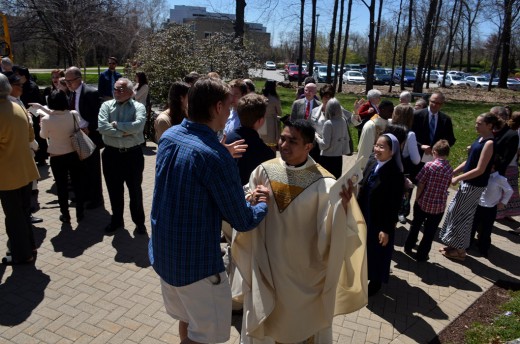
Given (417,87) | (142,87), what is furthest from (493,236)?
(417,87)

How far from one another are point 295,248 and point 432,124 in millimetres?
4559

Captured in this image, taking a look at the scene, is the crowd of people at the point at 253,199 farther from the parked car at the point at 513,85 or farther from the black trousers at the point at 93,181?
the parked car at the point at 513,85

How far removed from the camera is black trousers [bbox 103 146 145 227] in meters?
5.14

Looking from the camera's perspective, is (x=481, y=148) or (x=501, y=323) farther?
(x=481, y=148)

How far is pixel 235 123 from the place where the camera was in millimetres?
4883

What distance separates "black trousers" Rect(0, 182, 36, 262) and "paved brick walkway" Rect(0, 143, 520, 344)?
193 mm

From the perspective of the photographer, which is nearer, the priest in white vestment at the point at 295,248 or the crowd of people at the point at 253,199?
the crowd of people at the point at 253,199

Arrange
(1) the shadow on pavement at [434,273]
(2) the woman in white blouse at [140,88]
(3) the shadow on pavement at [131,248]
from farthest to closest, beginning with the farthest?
(2) the woman in white blouse at [140,88] < (3) the shadow on pavement at [131,248] < (1) the shadow on pavement at [434,273]

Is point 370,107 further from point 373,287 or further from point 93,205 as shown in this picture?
point 93,205

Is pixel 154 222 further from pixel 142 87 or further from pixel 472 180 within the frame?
pixel 142 87

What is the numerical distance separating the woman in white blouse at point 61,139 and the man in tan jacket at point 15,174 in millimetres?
943

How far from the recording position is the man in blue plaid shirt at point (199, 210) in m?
2.15

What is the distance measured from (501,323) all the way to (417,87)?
22889mm

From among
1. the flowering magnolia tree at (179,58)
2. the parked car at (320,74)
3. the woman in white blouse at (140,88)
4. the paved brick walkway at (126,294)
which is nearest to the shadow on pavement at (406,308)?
the paved brick walkway at (126,294)
